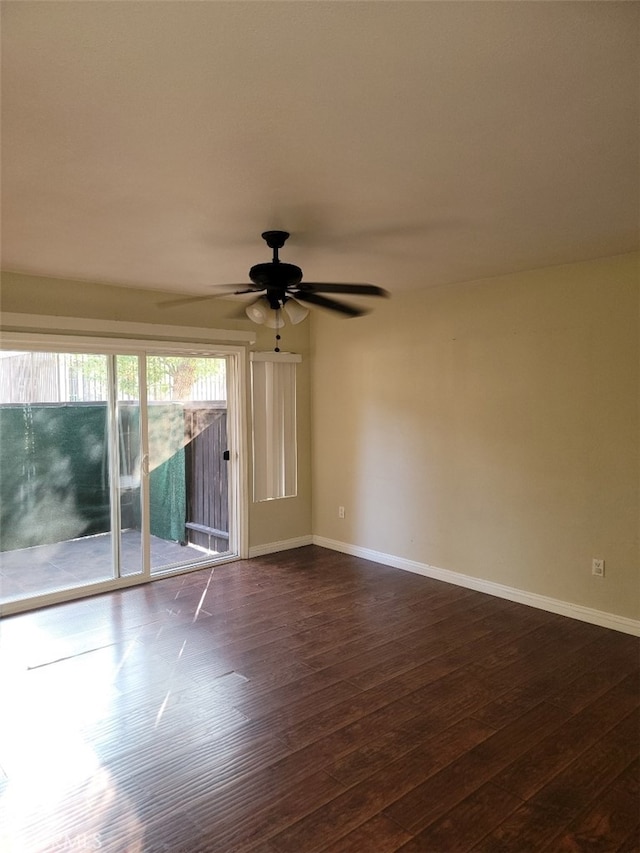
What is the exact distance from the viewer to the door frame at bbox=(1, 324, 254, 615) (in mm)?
4066

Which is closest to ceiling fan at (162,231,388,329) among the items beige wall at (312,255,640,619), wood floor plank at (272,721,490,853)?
A: beige wall at (312,255,640,619)

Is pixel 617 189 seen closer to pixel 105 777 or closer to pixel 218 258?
pixel 218 258

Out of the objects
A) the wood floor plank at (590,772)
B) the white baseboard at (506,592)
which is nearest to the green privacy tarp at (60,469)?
the white baseboard at (506,592)

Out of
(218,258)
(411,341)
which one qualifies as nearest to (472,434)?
(411,341)

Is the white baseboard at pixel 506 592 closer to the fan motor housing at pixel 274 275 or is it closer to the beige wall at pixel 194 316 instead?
the beige wall at pixel 194 316

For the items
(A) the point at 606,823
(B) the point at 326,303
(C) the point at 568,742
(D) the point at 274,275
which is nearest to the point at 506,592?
(C) the point at 568,742

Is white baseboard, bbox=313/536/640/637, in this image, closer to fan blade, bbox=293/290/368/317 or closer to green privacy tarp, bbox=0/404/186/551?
green privacy tarp, bbox=0/404/186/551

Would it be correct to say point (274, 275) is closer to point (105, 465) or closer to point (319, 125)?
point (319, 125)

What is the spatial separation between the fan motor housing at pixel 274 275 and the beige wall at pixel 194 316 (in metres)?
1.12

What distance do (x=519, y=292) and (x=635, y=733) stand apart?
288 cm

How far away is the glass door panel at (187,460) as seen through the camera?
4812mm

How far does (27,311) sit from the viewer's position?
157 inches

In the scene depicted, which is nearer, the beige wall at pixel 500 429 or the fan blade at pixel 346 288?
the fan blade at pixel 346 288

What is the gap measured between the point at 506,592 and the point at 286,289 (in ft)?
9.63
